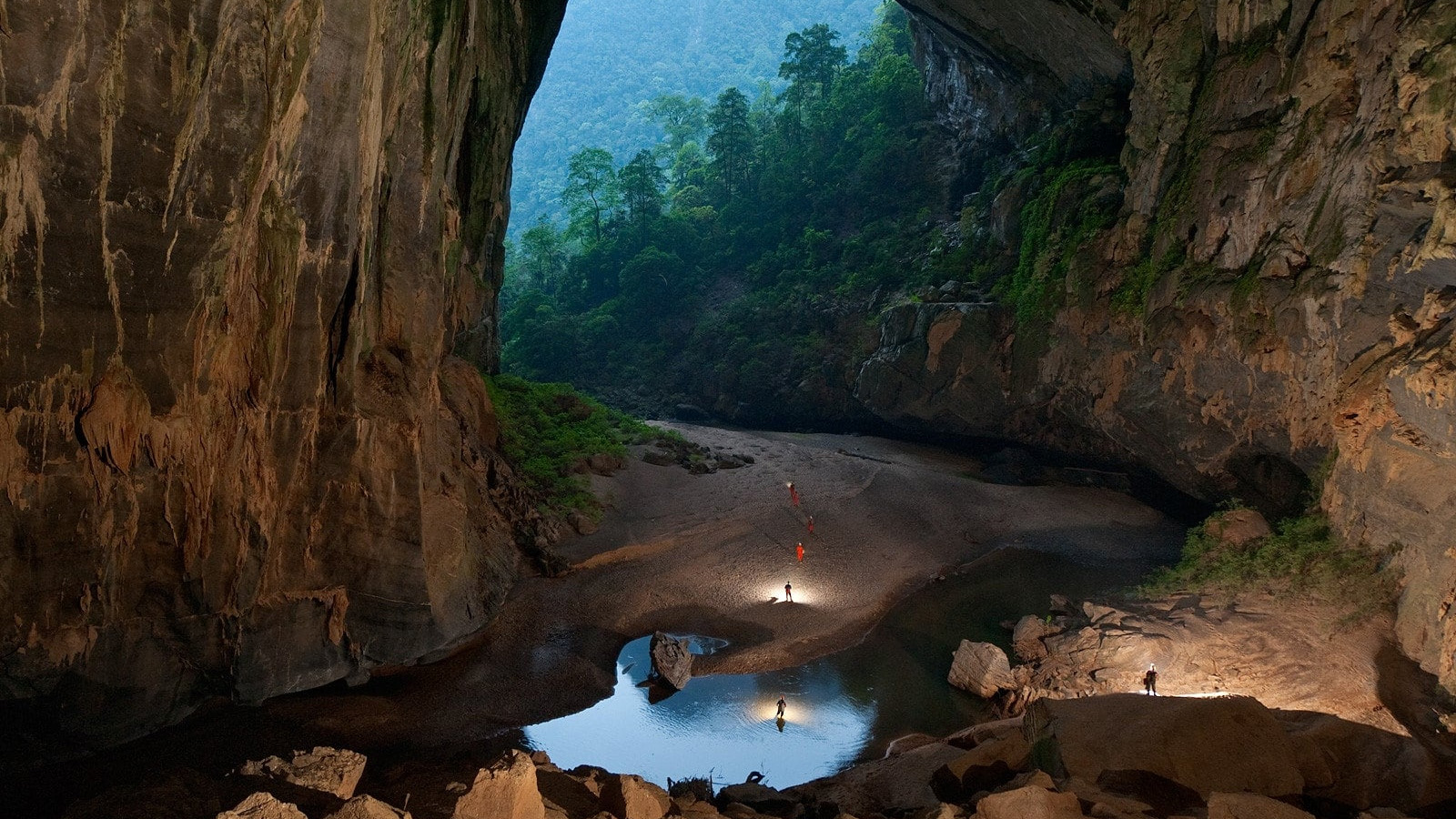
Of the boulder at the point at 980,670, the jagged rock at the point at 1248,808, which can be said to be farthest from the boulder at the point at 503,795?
the boulder at the point at 980,670

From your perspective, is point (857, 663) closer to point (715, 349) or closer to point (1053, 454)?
point (1053, 454)

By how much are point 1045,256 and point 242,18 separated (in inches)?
802

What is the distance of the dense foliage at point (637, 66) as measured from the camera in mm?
114188

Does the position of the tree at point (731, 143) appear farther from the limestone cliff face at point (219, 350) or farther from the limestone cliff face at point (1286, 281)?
the limestone cliff face at point (219, 350)

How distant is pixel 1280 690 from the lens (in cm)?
1189

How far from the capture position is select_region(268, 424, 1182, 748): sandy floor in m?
12.8

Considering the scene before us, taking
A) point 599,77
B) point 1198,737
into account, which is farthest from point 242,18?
point 599,77

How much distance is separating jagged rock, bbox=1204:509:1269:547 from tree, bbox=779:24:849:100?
3663 cm

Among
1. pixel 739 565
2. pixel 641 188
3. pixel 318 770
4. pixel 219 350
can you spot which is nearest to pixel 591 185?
pixel 641 188

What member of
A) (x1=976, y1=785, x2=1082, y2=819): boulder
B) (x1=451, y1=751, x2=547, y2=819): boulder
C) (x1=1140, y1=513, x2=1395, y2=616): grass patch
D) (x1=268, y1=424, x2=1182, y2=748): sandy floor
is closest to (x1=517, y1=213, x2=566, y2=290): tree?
(x1=268, y1=424, x2=1182, y2=748): sandy floor

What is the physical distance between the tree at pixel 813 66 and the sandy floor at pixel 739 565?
28619 mm

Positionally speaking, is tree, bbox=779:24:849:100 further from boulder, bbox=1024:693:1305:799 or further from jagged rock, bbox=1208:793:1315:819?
jagged rock, bbox=1208:793:1315:819

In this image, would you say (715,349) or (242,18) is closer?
(242,18)

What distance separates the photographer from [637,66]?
5157 inches
